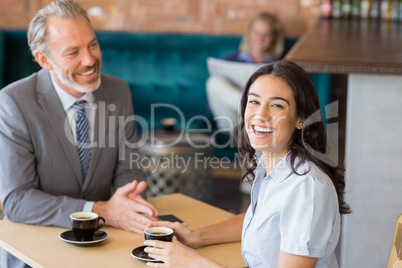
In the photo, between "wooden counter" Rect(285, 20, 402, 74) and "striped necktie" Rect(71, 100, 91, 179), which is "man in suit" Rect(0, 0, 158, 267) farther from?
"wooden counter" Rect(285, 20, 402, 74)

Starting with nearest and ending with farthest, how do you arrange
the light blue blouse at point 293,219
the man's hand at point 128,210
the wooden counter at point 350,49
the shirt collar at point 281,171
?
1. the light blue blouse at point 293,219
2. the shirt collar at point 281,171
3. the man's hand at point 128,210
4. the wooden counter at point 350,49

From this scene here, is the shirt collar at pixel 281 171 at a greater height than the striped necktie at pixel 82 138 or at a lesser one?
greater

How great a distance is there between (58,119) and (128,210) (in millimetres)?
469

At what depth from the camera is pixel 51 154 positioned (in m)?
2.07

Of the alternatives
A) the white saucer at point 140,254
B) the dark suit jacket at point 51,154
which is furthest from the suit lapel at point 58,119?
the white saucer at point 140,254

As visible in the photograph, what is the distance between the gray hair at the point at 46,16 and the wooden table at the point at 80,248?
2.10 ft

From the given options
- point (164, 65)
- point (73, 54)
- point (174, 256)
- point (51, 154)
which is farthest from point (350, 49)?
point (164, 65)

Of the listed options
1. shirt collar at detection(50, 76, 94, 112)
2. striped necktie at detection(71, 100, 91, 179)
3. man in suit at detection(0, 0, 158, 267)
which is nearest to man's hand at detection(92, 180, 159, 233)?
man in suit at detection(0, 0, 158, 267)

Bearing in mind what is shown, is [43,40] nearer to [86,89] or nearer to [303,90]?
Answer: [86,89]

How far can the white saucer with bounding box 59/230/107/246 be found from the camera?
1635 mm

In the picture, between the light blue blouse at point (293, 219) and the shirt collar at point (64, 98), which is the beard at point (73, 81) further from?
the light blue blouse at point (293, 219)

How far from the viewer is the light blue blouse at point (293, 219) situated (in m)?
1.36

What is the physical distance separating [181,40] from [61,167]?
3.22 meters

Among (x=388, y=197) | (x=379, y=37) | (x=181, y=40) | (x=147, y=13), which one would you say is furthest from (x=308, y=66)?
(x=147, y=13)
